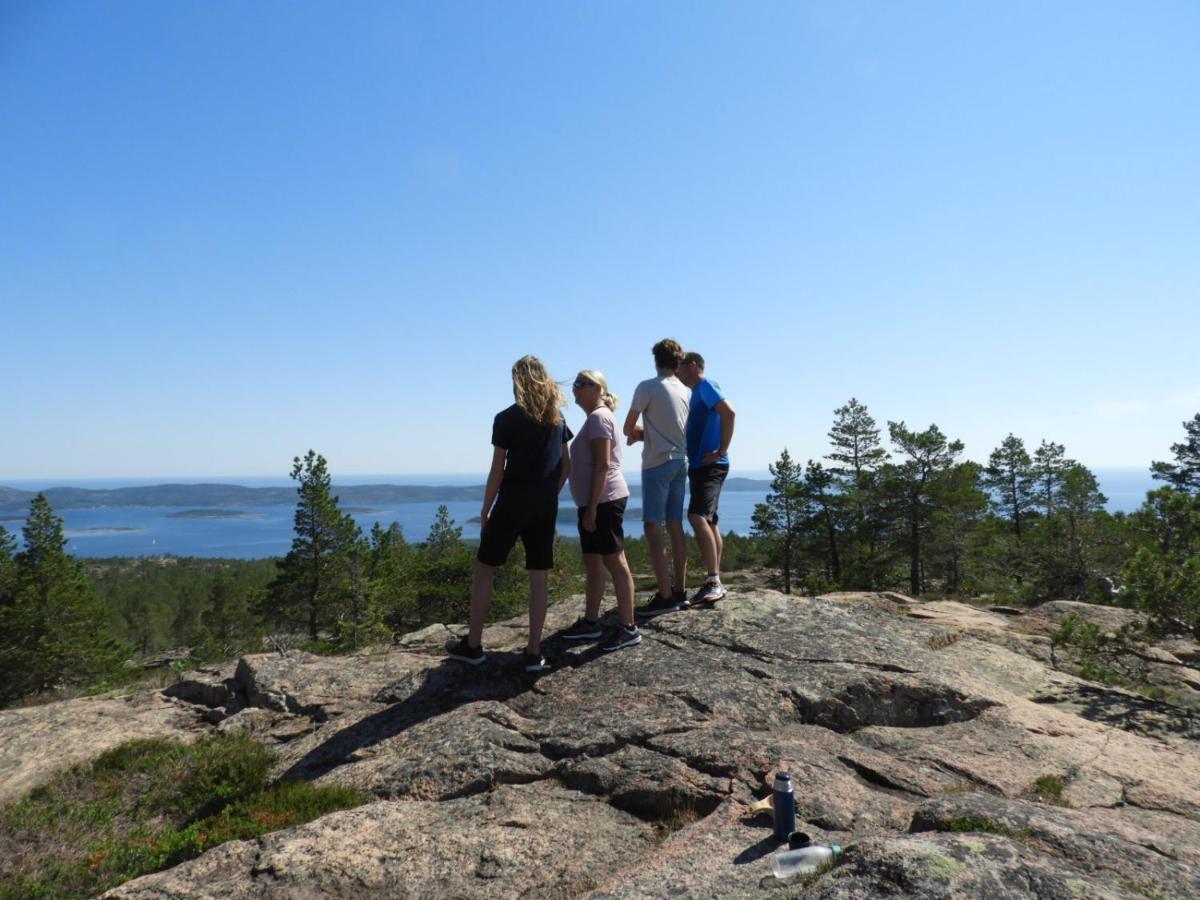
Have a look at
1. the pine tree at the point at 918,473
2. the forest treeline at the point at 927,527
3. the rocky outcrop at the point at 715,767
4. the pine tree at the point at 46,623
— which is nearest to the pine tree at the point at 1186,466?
the forest treeline at the point at 927,527

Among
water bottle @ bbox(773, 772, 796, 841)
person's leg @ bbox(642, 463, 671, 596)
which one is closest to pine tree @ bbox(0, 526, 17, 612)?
person's leg @ bbox(642, 463, 671, 596)

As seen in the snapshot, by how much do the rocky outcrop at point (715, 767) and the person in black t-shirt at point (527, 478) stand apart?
1.27 metres

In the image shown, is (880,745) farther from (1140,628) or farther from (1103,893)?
(1140,628)

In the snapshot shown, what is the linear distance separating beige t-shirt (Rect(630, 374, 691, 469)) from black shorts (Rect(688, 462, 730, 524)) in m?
0.43

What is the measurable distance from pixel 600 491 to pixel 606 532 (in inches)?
19.0

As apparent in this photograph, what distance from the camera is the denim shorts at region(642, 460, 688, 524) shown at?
21.5 feet

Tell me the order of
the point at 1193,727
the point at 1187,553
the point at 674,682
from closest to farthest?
the point at 674,682
the point at 1193,727
the point at 1187,553

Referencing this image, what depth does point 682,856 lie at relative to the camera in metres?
A: 3.33

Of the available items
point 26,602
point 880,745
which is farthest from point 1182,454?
point 26,602

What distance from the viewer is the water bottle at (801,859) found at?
301cm

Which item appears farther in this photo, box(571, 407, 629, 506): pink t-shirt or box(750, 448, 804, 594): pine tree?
box(750, 448, 804, 594): pine tree

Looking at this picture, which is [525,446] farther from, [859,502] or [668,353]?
[859,502]

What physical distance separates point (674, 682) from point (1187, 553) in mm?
11541

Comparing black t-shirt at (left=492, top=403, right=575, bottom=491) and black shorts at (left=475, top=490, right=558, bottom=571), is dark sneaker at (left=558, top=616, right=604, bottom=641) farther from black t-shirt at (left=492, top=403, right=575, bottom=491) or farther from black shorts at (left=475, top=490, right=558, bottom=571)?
black t-shirt at (left=492, top=403, right=575, bottom=491)
